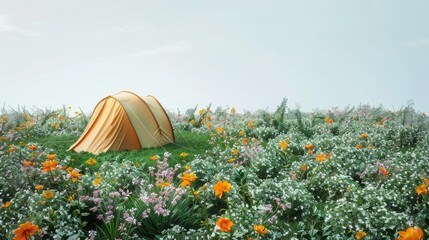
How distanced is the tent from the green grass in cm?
42

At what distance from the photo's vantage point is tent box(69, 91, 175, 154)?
13.5 metres

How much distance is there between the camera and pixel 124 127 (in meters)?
13.5

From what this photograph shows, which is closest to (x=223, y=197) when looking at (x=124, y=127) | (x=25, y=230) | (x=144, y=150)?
(x=25, y=230)

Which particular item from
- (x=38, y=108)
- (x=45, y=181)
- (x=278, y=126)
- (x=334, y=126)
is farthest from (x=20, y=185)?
(x=38, y=108)

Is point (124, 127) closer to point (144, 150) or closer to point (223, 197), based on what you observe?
point (144, 150)

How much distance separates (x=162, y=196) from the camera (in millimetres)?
7008

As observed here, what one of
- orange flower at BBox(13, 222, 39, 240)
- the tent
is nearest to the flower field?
orange flower at BBox(13, 222, 39, 240)

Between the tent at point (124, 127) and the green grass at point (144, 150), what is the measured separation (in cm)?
42

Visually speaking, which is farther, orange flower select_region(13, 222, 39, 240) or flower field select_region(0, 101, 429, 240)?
flower field select_region(0, 101, 429, 240)

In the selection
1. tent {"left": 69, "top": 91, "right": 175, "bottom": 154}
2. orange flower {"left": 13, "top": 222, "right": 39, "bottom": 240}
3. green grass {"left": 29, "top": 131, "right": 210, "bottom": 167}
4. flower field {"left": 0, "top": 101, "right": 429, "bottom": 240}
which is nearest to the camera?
orange flower {"left": 13, "top": 222, "right": 39, "bottom": 240}

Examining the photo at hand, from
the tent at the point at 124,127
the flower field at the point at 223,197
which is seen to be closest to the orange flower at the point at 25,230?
the flower field at the point at 223,197

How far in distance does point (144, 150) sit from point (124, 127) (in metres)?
1.02

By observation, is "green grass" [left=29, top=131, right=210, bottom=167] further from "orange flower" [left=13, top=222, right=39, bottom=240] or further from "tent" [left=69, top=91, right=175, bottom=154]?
"orange flower" [left=13, top=222, right=39, bottom=240]

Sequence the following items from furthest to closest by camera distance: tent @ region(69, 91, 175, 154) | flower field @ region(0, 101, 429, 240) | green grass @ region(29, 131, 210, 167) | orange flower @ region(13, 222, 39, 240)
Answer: tent @ region(69, 91, 175, 154) < green grass @ region(29, 131, 210, 167) < flower field @ region(0, 101, 429, 240) < orange flower @ region(13, 222, 39, 240)
